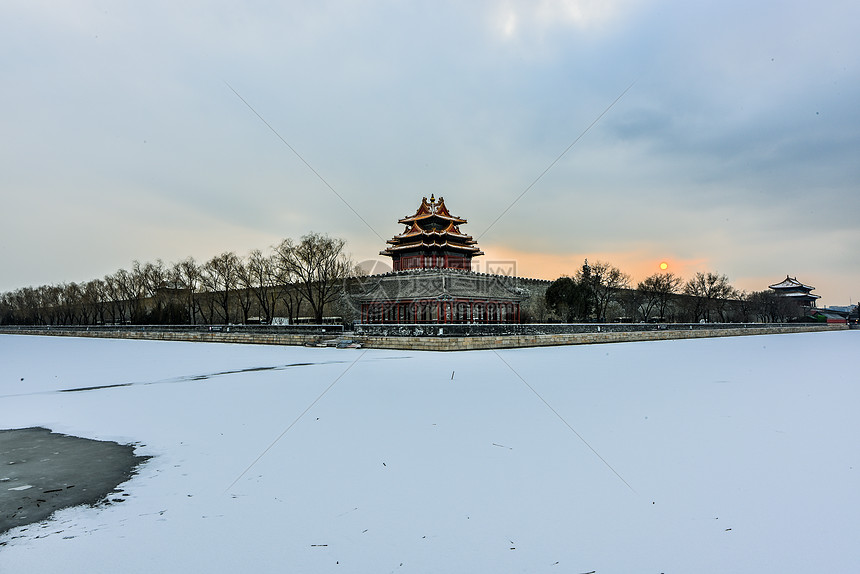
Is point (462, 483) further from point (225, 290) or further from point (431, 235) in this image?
point (225, 290)

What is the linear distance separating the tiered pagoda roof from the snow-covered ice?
109 ft

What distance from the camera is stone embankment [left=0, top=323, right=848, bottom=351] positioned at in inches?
1030

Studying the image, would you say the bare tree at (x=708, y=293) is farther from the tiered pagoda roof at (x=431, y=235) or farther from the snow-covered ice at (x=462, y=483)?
the snow-covered ice at (x=462, y=483)

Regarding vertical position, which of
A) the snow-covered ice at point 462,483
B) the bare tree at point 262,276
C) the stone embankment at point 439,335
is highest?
the bare tree at point 262,276

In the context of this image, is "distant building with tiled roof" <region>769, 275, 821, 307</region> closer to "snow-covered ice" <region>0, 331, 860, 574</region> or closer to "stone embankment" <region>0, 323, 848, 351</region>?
"stone embankment" <region>0, 323, 848, 351</region>

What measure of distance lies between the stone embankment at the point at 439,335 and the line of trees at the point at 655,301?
7.68 meters

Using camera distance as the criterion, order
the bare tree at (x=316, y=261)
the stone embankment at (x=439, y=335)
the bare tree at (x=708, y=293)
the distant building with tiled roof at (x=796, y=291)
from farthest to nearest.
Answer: the distant building with tiled roof at (x=796, y=291)
the bare tree at (x=708, y=293)
the bare tree at (x=316, y=261)
the stone embankment at (x=439, y=335)

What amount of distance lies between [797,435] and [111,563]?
908cm

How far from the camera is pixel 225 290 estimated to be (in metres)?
52.4

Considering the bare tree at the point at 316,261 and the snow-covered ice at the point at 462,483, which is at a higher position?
the bare tree at the point at 316,261

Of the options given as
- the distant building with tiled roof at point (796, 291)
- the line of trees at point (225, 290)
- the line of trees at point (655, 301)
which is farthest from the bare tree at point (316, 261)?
the distant building with tiled roof at point (796, 291)

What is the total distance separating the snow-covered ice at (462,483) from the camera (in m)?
3.75

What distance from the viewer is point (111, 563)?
363 centimetres

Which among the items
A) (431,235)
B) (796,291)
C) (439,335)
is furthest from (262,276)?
(796,291)
